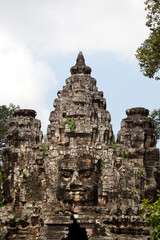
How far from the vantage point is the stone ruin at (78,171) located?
56.7ft

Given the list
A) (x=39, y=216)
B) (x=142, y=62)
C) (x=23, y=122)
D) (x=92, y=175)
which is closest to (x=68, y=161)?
(x=92, y=175)

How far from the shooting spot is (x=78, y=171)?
17641 mm

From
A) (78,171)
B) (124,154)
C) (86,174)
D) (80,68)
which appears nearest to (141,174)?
(124,154)

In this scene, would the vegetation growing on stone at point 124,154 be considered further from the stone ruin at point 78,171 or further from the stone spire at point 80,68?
the stone spire at point 80,68

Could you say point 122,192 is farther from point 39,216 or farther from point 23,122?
point 23,122

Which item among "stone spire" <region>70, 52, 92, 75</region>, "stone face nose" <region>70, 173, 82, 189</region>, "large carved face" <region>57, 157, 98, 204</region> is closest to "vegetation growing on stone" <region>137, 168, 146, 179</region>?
"large carved face" <region>57, 157, 98, 204</region>

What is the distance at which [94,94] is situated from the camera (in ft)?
67.0

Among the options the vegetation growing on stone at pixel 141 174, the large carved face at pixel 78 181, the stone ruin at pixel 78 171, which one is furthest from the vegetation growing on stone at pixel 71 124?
the vegetation growing on stone at pixel 141 174

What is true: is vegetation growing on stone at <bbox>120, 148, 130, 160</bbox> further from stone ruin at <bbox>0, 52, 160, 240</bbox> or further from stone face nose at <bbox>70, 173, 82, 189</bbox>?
stone face nose at <bbox>70, 173, 82, 189</bbox>

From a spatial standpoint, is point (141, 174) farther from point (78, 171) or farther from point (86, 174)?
point (78, 171)

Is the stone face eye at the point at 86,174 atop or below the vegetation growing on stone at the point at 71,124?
below

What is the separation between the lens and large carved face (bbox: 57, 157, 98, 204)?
17.2 m

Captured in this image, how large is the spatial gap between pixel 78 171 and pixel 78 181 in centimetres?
51

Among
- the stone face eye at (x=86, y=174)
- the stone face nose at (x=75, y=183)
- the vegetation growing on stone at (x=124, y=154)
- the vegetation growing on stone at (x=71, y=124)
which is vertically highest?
the vegetation growing on stone at (x=71, y=124)
